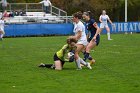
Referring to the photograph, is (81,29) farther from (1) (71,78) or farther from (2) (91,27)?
(1) (71,78)

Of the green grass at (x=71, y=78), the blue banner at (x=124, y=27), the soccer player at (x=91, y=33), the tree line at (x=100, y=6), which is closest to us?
the green grass at (x=71, y=78)

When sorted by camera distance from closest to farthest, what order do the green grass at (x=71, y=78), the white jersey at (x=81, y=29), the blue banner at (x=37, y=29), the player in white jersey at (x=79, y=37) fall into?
the green grass at (x=71, y=78) → the player in white jersey at (x=79, y=37) → the white jersey at (x=81, y=29) → the blue banner at (x=37, y=29)

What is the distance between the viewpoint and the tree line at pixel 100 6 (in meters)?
69.1

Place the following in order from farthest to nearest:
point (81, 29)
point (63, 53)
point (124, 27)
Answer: point (124, 27)
point (81, 29)
point (63, 53)

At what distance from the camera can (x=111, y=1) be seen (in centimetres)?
7138

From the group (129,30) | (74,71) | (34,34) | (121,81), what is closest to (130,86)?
(121,81)

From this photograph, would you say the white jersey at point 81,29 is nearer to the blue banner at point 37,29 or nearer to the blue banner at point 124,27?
the blue banner at point 37,29

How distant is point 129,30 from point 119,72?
38186 millimetres

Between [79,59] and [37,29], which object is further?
[37,29]

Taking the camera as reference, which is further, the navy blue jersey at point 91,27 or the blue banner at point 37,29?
the blue banner at point 37,29

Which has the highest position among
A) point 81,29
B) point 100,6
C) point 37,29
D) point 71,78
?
point 100,6

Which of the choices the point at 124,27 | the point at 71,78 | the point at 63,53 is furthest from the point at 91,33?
the point at 124,27

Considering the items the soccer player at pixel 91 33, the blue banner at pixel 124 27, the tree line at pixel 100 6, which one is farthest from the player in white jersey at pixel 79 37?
the tree line at pixel 100 6

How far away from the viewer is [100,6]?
70000mm
